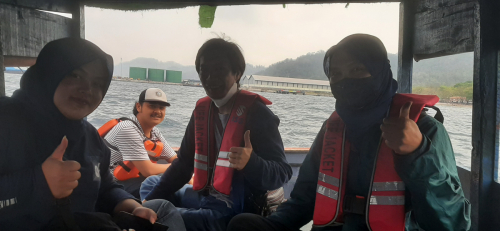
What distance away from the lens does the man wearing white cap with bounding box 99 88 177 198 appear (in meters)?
2.71

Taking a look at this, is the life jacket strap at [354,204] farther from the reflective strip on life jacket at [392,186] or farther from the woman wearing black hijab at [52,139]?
the woman wearing black hijab at [52,139]

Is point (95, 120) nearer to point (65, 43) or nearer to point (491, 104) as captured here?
point (65, 43)

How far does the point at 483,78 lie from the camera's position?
169cm

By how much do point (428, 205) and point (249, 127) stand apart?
104cm

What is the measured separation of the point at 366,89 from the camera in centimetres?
139

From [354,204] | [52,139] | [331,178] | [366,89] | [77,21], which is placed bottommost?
[354,204]

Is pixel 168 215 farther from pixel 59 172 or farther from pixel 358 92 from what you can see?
pixel 358 92

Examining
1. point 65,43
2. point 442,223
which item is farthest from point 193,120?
point 442,223

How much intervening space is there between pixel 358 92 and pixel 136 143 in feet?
6.83

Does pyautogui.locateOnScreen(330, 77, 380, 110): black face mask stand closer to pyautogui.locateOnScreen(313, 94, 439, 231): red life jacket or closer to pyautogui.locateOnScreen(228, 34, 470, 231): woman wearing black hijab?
pyautogui.locateOnScreen(228, 34, 470, 231): woman wearing black hijab

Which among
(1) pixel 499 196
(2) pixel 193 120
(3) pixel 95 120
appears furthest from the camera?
(3) pixel 95 120

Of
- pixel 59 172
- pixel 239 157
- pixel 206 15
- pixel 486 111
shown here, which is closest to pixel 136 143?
pixel 206 15

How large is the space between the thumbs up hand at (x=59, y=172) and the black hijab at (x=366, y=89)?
3.88 feet

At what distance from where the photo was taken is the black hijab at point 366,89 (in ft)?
4.57
